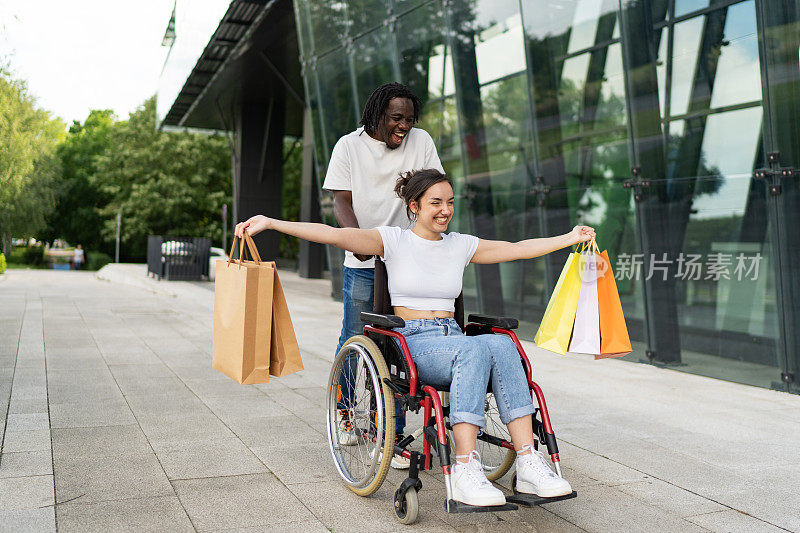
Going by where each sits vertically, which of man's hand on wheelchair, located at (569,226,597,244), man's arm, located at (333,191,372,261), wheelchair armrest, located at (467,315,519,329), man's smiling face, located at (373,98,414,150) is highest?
man's smiling face, located at (373,98,414,150)

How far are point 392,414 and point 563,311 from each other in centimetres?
99

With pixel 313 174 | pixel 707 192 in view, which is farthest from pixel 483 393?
pixel 313 174

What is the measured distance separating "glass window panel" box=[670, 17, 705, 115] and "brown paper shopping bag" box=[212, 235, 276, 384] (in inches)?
222

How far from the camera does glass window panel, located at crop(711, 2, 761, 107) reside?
683cm

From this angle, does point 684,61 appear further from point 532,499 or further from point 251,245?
point 532,499

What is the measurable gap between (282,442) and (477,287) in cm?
678

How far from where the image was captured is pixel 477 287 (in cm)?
1083

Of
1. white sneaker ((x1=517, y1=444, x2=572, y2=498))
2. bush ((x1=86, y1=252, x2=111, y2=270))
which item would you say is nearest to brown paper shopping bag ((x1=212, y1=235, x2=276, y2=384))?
white sneaker ((x1=517, y1=444, x2=572, y2=498))

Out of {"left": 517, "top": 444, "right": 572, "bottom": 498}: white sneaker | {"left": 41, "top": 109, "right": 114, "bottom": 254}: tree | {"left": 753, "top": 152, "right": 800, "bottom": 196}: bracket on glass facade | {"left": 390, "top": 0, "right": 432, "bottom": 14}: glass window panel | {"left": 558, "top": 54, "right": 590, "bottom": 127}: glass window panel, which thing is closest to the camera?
{"left": 517, "top": 444, "right": 572, "bottom": 498}: white sneaker

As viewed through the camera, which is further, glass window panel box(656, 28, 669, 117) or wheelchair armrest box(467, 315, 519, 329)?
glass window panel box(656, 28, 669, 117)

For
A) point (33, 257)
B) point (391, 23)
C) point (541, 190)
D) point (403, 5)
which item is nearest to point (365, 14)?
point (391, 23)

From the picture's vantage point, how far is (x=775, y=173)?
6.56m

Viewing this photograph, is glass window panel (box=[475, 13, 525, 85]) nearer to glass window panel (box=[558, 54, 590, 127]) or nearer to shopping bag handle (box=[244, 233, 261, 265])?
glass window panel (box=[558, 54, 590, 127])

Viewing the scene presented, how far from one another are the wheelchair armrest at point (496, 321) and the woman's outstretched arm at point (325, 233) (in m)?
0.57
